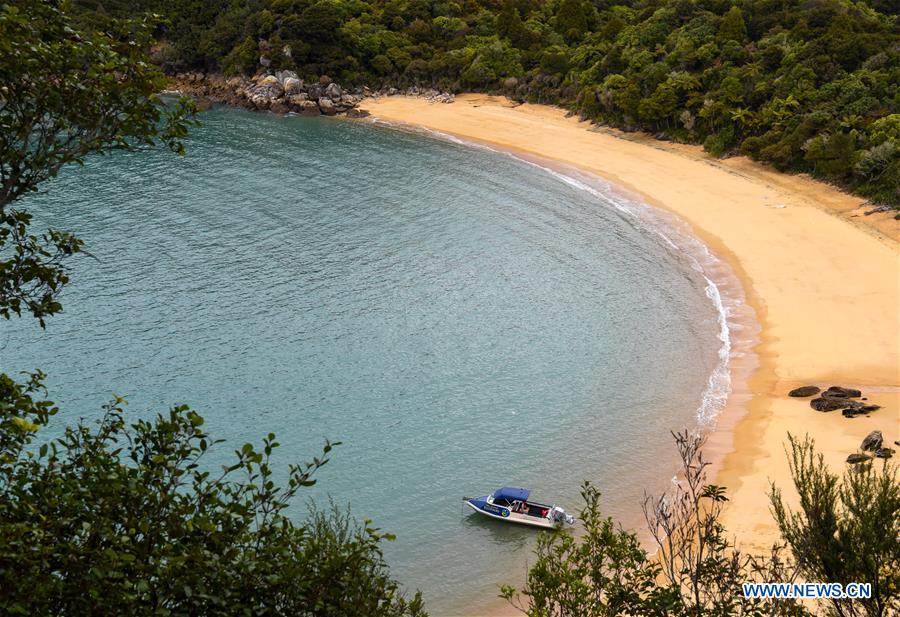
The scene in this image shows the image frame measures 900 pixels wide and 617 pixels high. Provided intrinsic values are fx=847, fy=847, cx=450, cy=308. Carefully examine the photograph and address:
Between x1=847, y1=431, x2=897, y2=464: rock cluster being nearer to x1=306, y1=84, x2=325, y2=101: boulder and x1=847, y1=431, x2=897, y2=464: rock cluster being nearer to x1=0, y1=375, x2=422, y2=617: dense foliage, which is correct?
x1=0, y1=375, x2=422, y2=617: dense foliage

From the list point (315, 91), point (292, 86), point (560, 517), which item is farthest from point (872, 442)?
point (292, 86)

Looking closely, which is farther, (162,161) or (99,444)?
(162,161)

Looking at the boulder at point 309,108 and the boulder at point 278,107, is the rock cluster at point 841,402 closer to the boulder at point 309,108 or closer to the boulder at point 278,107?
the boulder at point 309,108

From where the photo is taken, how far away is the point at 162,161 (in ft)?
246

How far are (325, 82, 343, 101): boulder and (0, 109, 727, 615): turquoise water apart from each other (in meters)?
32.6

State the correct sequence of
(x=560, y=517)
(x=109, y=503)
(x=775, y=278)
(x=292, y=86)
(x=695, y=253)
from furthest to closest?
(x=292, y=86) → (x=695, y=253) → (x=775, y=278) → (x=560, y=517) → (x=109, y=503)

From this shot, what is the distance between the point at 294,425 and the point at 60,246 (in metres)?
23.5

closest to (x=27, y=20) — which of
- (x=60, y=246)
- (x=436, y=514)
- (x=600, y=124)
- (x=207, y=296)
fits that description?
(x=60, y=246)

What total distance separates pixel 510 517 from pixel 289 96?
79010mm

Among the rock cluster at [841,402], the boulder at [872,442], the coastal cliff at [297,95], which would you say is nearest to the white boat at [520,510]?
the boulder at [872,442]

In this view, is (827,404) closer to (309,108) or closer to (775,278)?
(775,278)

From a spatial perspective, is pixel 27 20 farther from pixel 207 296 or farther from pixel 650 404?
pixel 207 296

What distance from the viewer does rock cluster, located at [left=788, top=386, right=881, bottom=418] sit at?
3397 cm

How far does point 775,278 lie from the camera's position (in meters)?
48.8
